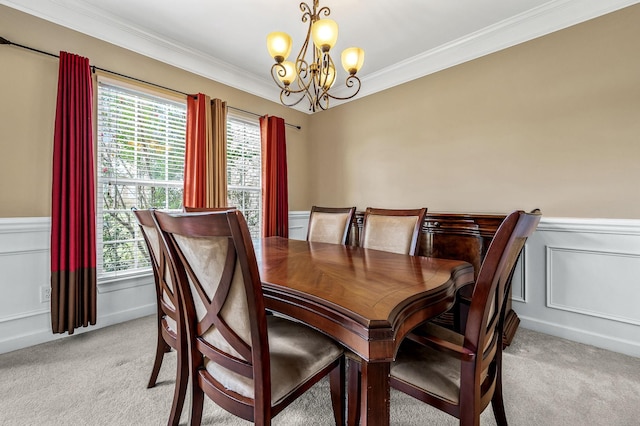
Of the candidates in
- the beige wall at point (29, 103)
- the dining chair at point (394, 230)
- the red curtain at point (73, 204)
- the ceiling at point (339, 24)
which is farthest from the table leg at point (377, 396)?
the beige wall at point (29, 103)

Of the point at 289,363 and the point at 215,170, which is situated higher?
the point at 215,170

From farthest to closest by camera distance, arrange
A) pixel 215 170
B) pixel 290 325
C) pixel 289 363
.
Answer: pixel 215 170 < pixel 290 325 < pixel 289 363

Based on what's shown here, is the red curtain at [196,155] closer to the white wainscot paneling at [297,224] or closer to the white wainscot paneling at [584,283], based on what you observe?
the white wainscot paneling at [297,224]

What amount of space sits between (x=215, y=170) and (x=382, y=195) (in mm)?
1950

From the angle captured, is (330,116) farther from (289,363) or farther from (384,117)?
(289,363)

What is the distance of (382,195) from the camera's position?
342 centimetres

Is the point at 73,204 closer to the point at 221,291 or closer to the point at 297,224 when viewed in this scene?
the point at 221,291

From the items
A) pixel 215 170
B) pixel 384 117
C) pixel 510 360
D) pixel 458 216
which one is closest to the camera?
pixel 510 360

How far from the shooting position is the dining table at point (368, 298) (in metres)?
0.78

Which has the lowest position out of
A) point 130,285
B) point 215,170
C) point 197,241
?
point 130,285

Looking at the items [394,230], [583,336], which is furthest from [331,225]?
[583,336]

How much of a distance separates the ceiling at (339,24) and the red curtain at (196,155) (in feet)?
1.45

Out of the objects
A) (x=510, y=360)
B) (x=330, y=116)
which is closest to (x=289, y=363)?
(x=510, y=360)

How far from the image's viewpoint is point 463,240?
2.25 m
